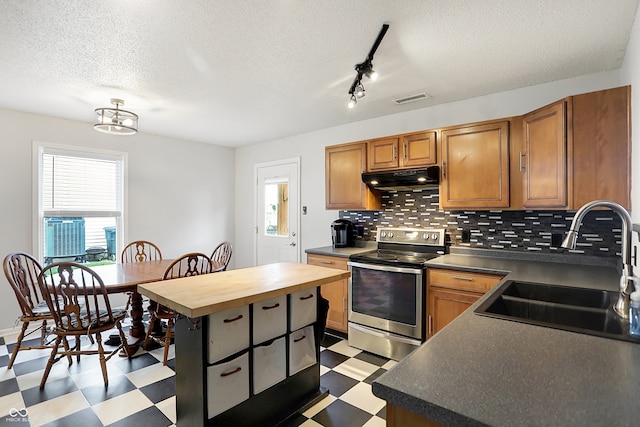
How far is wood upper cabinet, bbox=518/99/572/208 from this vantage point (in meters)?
2.08

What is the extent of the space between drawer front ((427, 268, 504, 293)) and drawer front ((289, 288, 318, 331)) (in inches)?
39.5

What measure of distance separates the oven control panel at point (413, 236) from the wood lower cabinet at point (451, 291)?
0.56 m

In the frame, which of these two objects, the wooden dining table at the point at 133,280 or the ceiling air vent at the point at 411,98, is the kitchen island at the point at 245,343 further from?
the ceiling air vent at the point at 411,98

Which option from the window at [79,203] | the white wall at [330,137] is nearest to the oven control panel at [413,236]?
the white wall at [330,137]

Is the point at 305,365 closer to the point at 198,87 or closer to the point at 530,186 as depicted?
the point at 530,186

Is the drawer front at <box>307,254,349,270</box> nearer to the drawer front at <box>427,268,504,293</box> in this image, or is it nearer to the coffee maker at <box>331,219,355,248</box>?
the coffee maker at <box>331,219,355,248</box>

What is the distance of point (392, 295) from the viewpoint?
2.75 metres

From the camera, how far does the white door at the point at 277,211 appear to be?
4.43m

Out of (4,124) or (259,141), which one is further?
(259,141)

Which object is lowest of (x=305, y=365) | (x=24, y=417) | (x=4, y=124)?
(x=24, y=417)

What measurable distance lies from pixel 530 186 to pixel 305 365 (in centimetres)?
203

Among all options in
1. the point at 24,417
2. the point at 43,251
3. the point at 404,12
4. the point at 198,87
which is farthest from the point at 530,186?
the point at 43,251

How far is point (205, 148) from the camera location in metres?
4.99

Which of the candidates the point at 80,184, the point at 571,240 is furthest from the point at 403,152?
the point at 80,184
